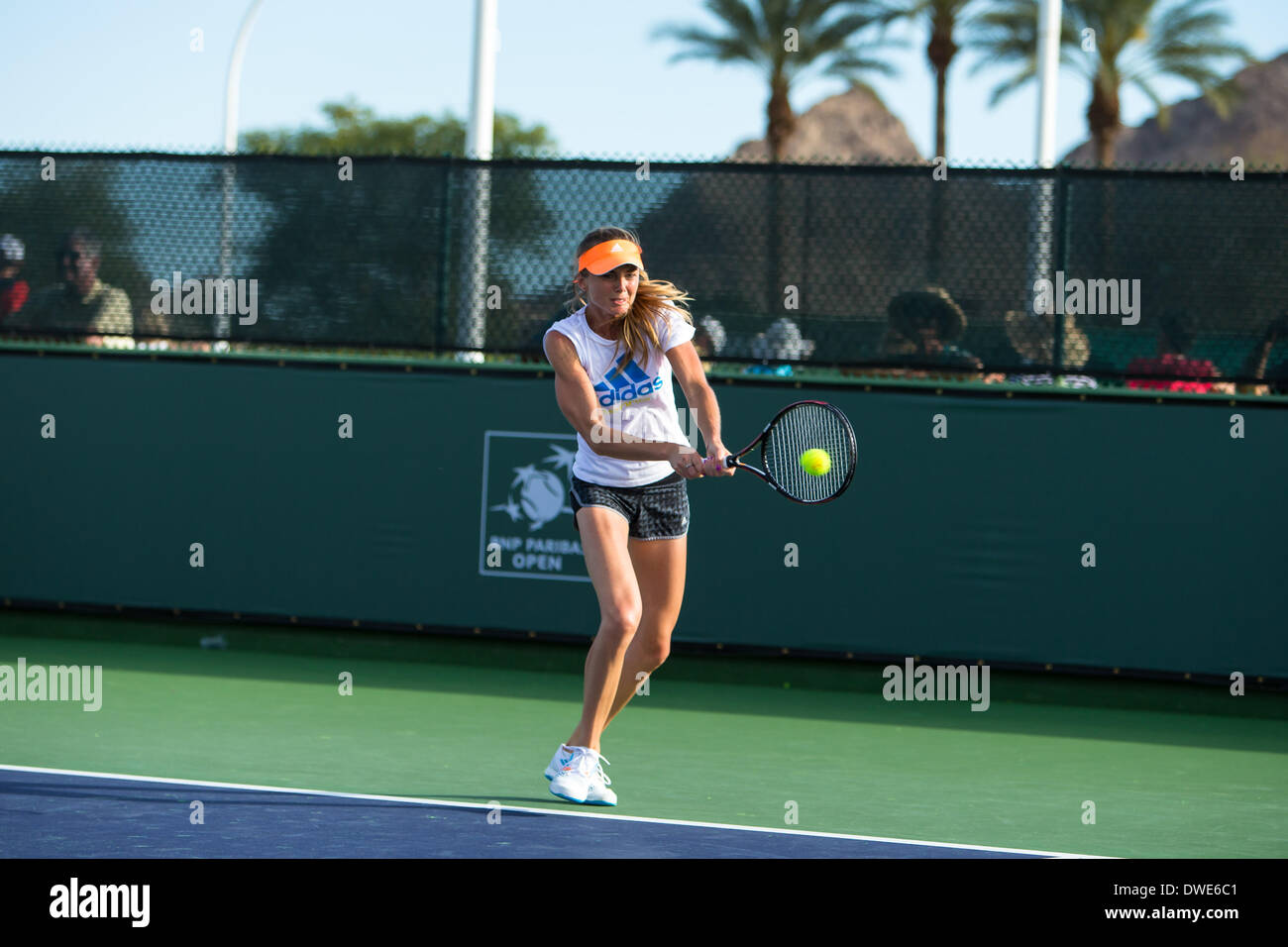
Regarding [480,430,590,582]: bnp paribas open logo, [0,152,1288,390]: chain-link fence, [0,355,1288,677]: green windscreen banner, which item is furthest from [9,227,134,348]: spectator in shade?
[480,430,590,582]: bnp paribas open logo

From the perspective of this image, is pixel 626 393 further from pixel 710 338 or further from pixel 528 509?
pixel 528 509

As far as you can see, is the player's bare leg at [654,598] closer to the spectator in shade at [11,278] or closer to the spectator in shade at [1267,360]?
the spectator in shade at [1267,360]

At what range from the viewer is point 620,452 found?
5809 millimetres

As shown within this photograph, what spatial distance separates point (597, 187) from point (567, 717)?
2977mm

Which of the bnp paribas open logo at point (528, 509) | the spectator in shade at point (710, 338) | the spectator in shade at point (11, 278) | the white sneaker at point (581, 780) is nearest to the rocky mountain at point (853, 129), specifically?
the spectator in shade at point (11, 278)

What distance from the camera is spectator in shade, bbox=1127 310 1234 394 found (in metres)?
8.63

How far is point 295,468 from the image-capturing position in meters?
9.59

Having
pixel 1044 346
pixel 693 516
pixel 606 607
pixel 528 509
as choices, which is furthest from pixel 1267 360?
pixel 606 607

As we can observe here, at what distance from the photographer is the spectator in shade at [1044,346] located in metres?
8.78

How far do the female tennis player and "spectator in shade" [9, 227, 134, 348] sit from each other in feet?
15.8

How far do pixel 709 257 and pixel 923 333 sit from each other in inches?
47.4
